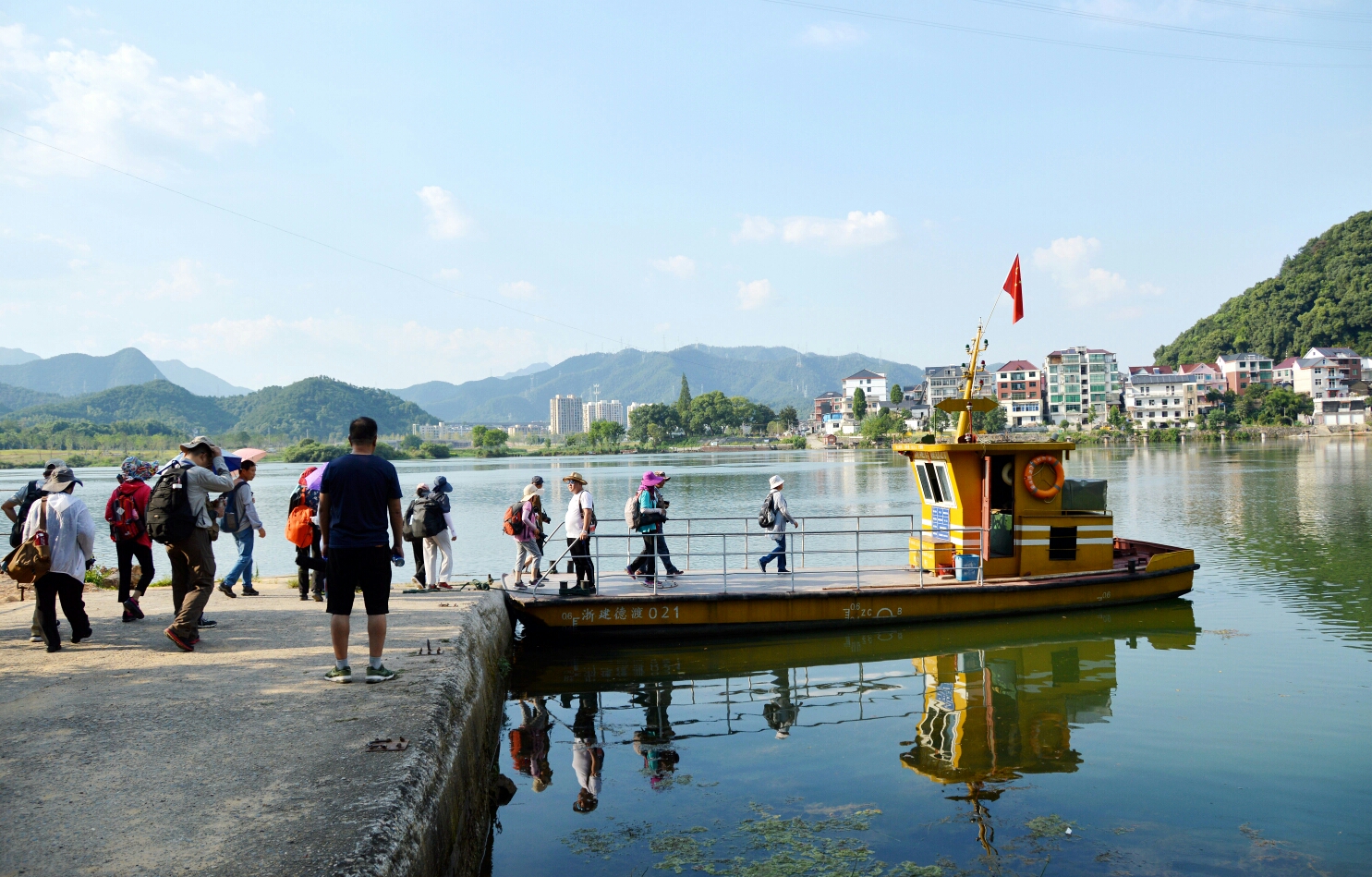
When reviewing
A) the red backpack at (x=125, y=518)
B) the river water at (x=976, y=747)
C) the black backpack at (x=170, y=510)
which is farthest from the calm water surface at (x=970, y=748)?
the red backpack at (x=125, y=518)

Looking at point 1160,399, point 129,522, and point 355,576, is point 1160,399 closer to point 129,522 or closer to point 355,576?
point 129,522

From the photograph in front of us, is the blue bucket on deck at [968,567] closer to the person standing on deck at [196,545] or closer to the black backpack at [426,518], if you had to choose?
the black backpack at [426,518]

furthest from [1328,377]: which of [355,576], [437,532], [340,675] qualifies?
[355,576]

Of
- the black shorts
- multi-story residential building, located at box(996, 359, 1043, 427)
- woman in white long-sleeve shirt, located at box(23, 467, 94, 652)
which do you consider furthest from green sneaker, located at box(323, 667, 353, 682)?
multi-story residential building, located at box(996, 359, 1043, 427)

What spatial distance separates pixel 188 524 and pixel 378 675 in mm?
2758

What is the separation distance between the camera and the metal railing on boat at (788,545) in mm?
12727

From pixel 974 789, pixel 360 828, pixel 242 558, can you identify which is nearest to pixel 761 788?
pixel 974 789

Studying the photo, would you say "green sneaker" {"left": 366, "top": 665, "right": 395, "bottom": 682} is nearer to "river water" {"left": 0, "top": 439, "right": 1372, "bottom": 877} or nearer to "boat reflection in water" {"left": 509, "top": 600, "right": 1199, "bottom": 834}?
"river water" {"left": 0, "top": 439, "right": 1372, "bottom": 877}

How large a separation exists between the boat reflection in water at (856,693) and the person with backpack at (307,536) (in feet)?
9.50

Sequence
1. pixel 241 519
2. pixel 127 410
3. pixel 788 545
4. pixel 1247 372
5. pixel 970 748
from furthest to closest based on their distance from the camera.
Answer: pixel 127 410, pixel 1247 372, pixel 788 545, pixel 241 519, pixel 970 748

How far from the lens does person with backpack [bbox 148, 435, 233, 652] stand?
7801 mm

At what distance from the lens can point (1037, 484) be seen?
1359 cm

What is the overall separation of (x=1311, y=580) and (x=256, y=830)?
20.1 m

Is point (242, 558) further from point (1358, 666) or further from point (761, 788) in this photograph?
point (1358, 666)
